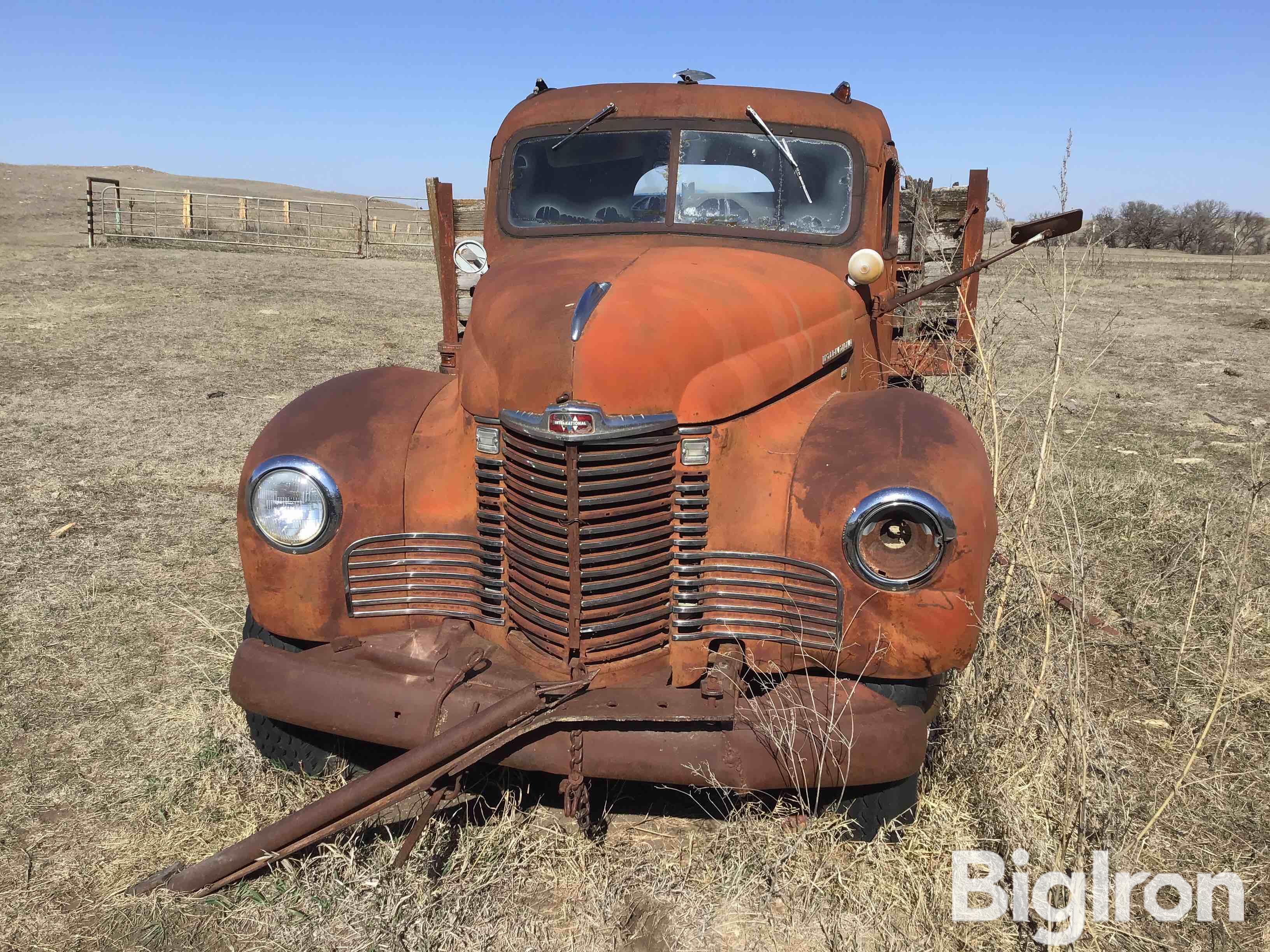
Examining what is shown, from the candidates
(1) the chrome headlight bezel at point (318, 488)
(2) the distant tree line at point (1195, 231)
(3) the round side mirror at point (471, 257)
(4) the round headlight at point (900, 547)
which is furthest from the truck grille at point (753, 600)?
(2) the distant tree line at point (1195, 231)

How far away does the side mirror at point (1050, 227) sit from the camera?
366 cm

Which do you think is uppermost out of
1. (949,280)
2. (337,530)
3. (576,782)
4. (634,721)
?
(949,280)

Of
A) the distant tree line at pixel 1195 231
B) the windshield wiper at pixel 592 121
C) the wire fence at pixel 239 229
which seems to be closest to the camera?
the windshield wiper at pixel 592 121

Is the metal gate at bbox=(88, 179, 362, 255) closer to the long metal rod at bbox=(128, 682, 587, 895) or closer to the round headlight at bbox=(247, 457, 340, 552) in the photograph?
the round headlight at bbox=(247, 457, 340, 552)

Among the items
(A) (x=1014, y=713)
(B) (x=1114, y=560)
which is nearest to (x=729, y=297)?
(A) (x=1014, y=713)

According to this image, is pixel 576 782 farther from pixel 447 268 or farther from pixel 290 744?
pixel 447 268

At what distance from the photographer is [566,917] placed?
309cm

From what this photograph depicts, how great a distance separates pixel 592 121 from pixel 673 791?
3.06 m

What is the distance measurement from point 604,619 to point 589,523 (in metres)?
0.32

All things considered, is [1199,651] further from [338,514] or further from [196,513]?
[196,513]

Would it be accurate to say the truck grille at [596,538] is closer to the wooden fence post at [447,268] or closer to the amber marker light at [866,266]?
the amber marker light at [866,266]

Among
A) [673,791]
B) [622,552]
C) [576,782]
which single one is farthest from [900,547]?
[673,791]

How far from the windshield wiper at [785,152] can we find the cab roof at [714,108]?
0.08 m

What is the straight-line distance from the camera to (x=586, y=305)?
3143mm
